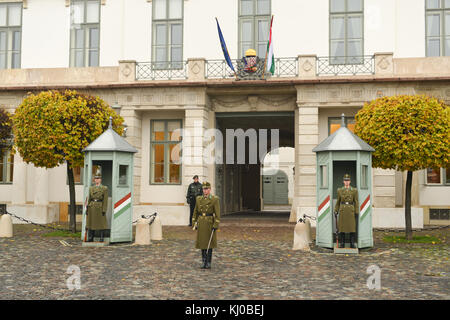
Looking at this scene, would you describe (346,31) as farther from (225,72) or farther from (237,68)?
(225,72)

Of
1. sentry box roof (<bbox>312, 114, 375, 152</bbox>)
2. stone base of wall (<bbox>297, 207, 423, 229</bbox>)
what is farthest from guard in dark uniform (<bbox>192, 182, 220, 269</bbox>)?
stone base of wall (<bbox>297, 207, 423, 229</bbox>)

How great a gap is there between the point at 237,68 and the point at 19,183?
970 centimetres

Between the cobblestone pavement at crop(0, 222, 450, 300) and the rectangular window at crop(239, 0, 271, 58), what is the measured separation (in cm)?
879

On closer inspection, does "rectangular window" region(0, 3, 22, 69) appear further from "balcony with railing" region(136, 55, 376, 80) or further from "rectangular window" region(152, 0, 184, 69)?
"rectangular window" region(152, 0, 184, 69)

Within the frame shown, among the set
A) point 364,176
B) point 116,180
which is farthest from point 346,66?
point 116,180

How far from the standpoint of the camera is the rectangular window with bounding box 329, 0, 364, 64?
724 inches

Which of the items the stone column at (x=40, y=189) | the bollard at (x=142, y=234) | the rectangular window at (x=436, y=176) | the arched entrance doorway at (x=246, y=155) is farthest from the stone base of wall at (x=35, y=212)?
the rectangular window at (x=436, y=176)

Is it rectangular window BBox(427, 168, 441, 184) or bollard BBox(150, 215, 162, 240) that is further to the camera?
rectangular window BBox(427, 168, 441, 184)

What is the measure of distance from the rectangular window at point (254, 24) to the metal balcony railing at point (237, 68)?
79 centimetres

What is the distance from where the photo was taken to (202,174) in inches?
725

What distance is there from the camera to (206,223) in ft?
29.8

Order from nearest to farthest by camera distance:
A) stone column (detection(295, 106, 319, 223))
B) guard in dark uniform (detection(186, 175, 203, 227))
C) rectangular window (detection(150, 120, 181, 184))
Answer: guard in dark uniform (detection(186, 175, 203, 227)) → stone column (detection(295, 106, 319, 223)) → rectangular window (detection(150, 120, 181, 184))

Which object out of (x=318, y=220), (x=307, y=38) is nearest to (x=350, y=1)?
(x=307, y=38)
